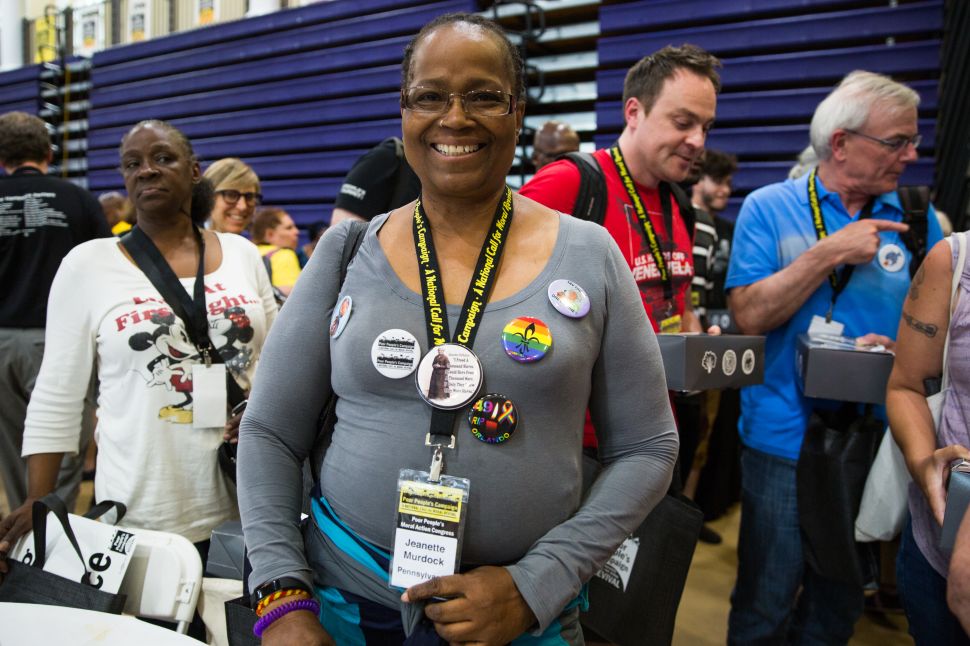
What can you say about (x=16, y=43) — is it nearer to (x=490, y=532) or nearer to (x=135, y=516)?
(x=135, y=516)

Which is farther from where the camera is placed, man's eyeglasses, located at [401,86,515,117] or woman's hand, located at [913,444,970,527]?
woman's hand, located at [913,444,970,527]

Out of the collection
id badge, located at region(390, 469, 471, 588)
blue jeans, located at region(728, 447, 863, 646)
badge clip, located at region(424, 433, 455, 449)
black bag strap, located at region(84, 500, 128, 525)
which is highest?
badge clip, located at region(424, 433, 455, 449)

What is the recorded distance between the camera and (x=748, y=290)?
198 centimetres

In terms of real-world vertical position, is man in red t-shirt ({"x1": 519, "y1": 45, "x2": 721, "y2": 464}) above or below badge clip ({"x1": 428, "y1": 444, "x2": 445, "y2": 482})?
above

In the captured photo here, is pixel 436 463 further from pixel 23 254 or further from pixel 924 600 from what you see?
pixel 23 254

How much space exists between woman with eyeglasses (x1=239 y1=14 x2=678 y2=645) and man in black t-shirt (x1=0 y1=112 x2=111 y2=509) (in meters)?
2.67

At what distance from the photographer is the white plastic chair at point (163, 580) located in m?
1.44

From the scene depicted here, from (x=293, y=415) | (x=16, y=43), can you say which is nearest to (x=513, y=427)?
(x=293, y=415)

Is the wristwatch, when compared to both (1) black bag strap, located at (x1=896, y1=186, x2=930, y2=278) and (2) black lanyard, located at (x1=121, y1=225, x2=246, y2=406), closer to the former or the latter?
(2) black lanyard, located at (x1=121, y1=225, x2=246, y2=406)

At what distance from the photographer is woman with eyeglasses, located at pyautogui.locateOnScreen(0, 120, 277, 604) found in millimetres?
1666

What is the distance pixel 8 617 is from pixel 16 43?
11.6 m

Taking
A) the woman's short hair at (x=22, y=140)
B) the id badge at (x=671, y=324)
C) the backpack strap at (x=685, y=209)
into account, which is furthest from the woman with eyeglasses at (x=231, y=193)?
the id badge at (x=671, y=324)

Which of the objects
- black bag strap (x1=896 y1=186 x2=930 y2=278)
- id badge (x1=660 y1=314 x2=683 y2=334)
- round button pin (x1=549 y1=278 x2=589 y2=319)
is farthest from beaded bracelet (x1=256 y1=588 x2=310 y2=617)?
black bag strap (x1=896 y1=186 x2=930 y2=278)

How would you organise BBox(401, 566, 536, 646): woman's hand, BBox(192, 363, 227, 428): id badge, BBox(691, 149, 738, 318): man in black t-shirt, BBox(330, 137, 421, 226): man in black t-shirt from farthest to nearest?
1. BBox(691, 149, 738, 318): man in black t-shirt
2. BBox(330, 137, 421, 226): man in black t-shirt
3. BBox(192, 363, 227, 428): id badge
4. BBox(401, 566, 536, 646): woman's hand
